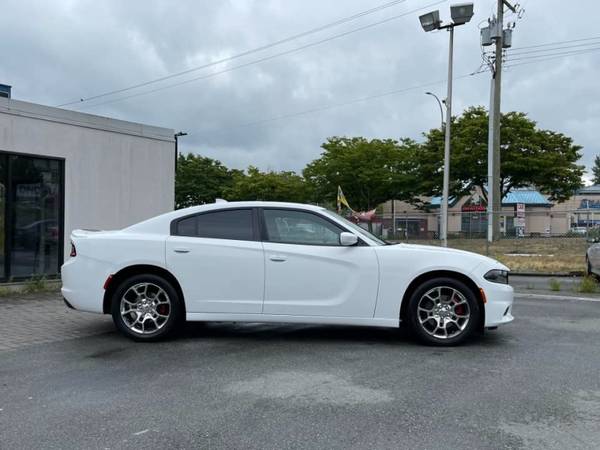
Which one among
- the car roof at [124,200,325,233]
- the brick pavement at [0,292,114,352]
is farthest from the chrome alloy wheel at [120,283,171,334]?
the brick pavement at [0,292,114,352]

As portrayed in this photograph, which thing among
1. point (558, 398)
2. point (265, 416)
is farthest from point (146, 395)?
point (558, 398)

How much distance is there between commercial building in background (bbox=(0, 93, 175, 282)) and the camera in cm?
1073

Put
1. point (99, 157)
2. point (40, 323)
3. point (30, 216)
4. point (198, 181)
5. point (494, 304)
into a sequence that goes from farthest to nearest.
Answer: point (198, 181)
point (99, 157)
point (30, 216)
point (40, 323)
point (494, 304)

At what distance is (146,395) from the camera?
4.54 meters

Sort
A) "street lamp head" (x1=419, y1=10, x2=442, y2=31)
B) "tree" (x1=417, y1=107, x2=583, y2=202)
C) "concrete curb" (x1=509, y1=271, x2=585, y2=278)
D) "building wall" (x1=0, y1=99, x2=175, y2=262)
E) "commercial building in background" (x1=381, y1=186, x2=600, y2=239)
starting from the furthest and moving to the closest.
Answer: "tree" (x1=417, y1=107, x2=583, y2=202) → "street lamp head" (x1=419, y1=10, x2=442, y2=31) → "commercial building in background" (x1=381, y1=186, x2=600, y2=239) → "concrete curb" (x1=509, y1=271, x2=585, y2=278) → "building wall" (x1=0, y1=99, x2=175, y2=262)

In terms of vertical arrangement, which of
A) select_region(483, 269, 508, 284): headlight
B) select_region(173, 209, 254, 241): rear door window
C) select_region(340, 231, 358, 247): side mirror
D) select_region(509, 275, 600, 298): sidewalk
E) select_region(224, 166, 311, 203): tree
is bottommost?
select_region(509, 275, 600, 298): sidewalk

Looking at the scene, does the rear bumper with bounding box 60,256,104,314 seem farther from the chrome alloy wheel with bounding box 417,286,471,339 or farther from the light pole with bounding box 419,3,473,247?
the light pole with bounding box 419,3,473,247

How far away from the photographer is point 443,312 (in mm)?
6062

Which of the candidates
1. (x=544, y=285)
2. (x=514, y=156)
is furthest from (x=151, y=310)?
(x=514, y=156)

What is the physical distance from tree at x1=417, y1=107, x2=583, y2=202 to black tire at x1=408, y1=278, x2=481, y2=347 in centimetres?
3742

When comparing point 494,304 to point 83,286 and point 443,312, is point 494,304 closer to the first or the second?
point 443,312

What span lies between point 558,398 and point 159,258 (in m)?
4.10

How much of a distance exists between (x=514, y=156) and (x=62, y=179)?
35.7m

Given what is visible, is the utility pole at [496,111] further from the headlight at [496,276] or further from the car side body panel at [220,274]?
the car side body panel at [220,274]
